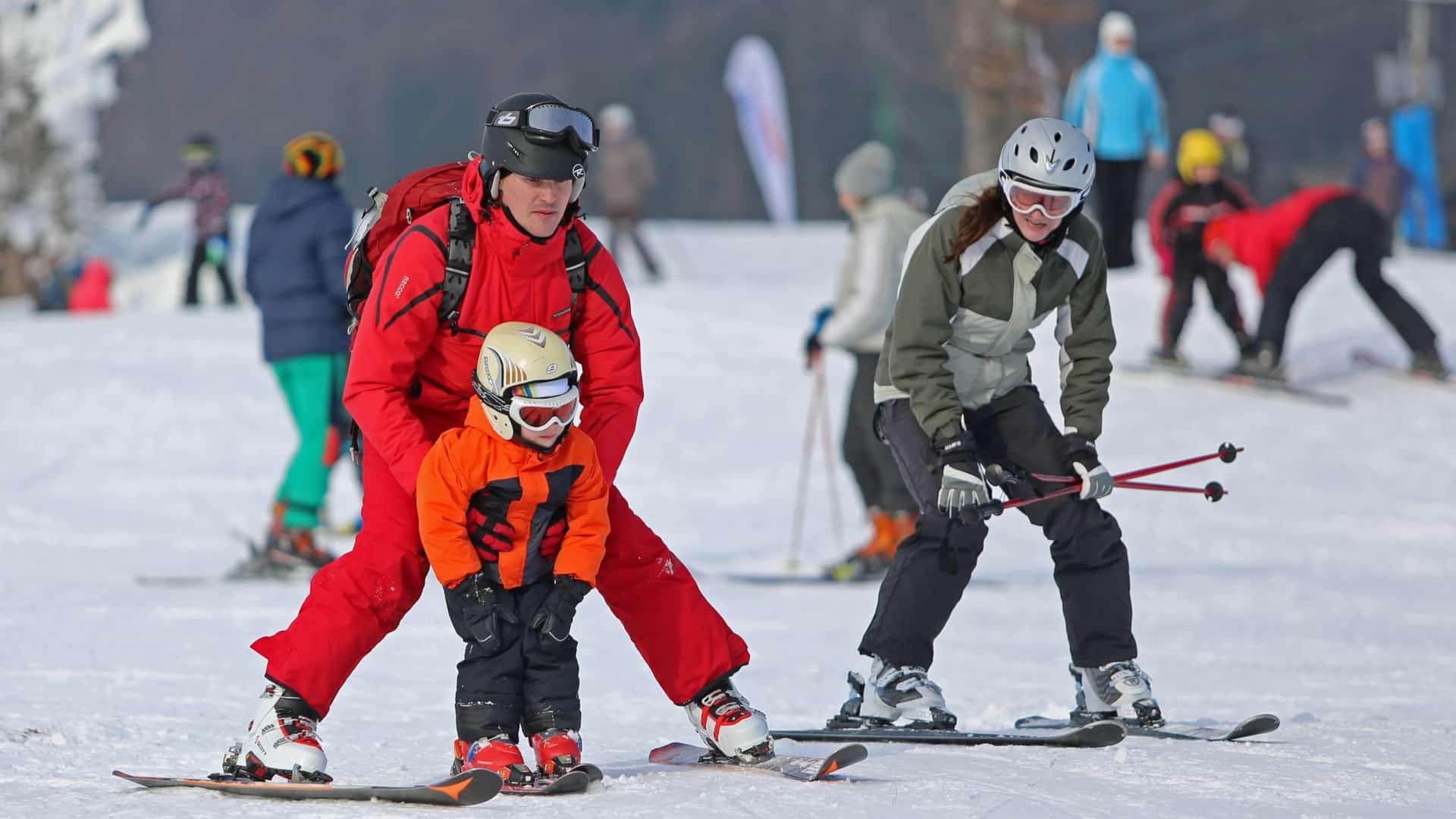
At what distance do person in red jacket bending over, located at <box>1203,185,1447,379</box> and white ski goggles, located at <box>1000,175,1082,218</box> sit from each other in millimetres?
7363

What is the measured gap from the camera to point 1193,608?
8648 mm

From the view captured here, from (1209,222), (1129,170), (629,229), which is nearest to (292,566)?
(1209,222)

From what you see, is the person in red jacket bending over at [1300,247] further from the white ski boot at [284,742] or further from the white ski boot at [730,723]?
the white ski boot at [284,742]

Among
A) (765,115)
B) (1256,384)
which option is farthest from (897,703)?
(765,115)

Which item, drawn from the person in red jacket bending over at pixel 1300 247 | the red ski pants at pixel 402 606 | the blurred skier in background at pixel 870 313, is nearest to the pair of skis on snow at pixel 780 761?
the red ski pants at pixel 402 606

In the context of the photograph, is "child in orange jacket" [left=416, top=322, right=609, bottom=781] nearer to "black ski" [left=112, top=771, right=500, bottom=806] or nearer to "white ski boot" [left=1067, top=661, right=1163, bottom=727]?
"black ski" [left=112, top=771, right=500, bottom=806]

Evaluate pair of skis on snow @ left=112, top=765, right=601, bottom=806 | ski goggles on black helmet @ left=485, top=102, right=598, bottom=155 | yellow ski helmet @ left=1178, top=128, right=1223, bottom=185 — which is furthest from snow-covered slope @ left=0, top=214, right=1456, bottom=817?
yellow ski helmet @ left=1178, top=128, right=1223, bottom=185

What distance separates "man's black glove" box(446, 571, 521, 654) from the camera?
417cm

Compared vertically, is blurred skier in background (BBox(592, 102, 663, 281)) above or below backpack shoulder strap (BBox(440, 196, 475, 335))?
above

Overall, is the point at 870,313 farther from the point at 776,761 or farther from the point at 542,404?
the point at 542,404

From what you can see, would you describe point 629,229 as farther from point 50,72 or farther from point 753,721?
point 753,721

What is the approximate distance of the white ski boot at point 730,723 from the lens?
4480 mm

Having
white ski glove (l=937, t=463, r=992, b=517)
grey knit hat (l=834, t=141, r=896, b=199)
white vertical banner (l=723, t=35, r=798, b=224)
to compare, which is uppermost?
white vertical banner (l=723, t=35, r=798, b=224)

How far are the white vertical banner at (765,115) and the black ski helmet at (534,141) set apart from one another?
1827cm
